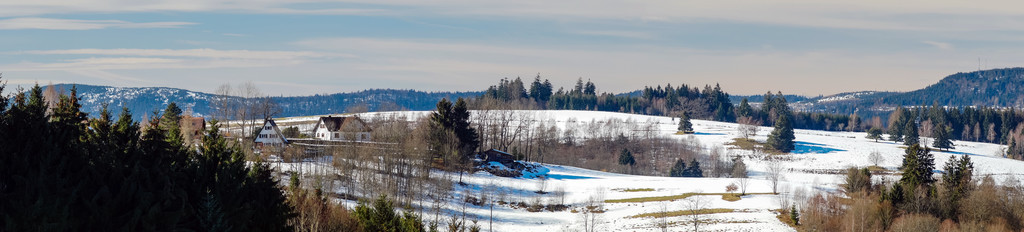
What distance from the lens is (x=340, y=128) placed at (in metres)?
98.2

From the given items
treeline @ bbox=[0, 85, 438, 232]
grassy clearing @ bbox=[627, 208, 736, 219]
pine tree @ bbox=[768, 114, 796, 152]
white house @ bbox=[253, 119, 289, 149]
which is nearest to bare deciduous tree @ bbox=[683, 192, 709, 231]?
grassy clearing @ bbox=[627, 208, 736, 219]

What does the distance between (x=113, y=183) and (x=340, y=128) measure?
73.7 metres

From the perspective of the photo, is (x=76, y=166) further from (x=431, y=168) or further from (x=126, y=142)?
(x=431, y=168)

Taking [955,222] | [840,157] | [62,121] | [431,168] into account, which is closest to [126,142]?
[62,121]

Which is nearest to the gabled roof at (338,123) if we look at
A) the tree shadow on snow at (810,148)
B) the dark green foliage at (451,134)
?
the dark green foliage at (451,134)

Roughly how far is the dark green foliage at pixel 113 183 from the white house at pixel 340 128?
62486 millimetres

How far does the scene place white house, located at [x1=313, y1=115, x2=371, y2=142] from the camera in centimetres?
9480

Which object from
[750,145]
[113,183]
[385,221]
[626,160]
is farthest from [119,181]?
[750,145]

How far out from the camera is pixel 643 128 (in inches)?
6289

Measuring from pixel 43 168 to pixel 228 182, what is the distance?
22.9 ft

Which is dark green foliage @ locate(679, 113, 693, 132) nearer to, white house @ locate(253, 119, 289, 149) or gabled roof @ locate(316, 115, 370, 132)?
gabled roof @ locate(316, 115, 370, 132)

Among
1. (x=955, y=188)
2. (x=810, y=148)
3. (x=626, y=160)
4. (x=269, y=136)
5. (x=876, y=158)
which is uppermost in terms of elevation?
(x=269, y=136)

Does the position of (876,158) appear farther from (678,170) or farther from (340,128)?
(340,128)

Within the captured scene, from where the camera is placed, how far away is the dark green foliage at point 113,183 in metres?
21.5
